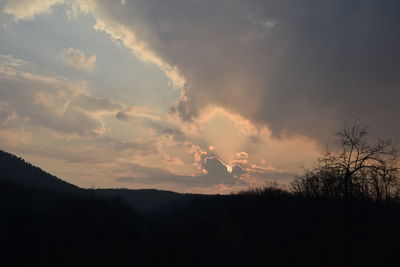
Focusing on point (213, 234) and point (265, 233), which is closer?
point (265, 233)

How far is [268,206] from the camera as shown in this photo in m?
71.4

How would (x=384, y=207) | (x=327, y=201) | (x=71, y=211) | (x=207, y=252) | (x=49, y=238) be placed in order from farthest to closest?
(x=71, y=211)
(x=49, y=238)
(x=207, y=252)
(x=327, y=201)
(x=384, y=207)

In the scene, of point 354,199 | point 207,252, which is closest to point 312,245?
point 354,199

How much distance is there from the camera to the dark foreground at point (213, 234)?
119ft

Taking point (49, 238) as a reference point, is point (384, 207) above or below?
above

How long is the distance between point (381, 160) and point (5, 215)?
128455mm

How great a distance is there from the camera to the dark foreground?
36.2m

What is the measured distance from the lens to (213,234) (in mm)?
78375

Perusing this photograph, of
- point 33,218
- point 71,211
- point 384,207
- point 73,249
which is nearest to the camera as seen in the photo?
point 384,207

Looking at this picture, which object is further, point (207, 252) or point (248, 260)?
point (207, 252)

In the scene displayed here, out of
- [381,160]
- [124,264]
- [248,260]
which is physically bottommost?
[124,264]

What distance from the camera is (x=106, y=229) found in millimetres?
130250

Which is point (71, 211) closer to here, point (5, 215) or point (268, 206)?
point (5, 215)

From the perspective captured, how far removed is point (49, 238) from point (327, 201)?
8991 centimetres
